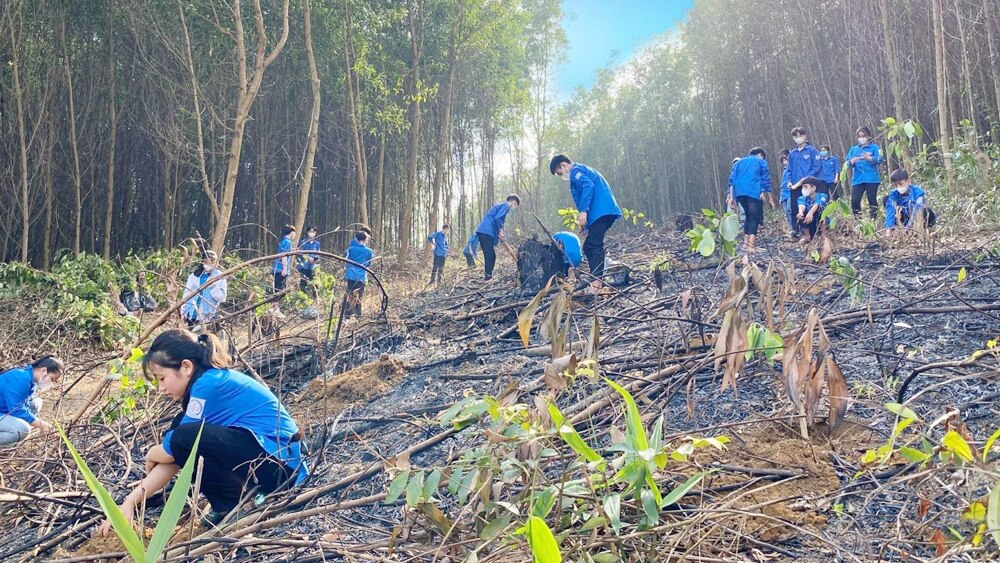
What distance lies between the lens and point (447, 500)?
2.62 meters

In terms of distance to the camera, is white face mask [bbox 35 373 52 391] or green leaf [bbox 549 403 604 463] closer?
green leaf [bbox 549 403 604 463]

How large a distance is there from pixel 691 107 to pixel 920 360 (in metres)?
23.4

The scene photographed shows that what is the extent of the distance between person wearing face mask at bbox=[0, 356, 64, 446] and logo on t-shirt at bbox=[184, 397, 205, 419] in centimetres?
240

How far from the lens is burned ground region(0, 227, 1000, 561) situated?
196cm

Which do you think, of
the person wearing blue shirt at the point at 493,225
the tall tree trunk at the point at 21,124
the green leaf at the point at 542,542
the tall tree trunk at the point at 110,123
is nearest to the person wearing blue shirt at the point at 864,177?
the person wearing blue shirt at the point at 493,225

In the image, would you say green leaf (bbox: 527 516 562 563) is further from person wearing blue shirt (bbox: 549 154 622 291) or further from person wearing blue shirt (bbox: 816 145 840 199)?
person wearing blue shirt (bbox: 816 145 840 199)

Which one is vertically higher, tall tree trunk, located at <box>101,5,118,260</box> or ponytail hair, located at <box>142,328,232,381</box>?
tall tree trunk, located at <box>101,5,118,260</box>

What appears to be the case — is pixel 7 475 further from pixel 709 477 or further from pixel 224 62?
pixel 224 62

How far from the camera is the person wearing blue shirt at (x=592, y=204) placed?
5.81m

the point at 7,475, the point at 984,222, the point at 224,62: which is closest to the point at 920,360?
the point at 984,222

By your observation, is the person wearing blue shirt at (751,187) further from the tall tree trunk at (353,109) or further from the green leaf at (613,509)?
the tall tree trunk at (353,109)

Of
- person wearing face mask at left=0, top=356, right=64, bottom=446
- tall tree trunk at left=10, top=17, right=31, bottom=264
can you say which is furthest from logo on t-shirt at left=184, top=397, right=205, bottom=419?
tall tree trunk at left=10, top=17, right=31, bottom=264

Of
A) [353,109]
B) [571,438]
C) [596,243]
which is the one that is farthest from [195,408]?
[353,109]

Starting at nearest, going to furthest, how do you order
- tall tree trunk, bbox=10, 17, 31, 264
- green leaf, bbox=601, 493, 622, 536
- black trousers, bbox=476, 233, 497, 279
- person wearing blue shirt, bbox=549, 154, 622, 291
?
green leaf, bbox=601, 493, 622, 536 < person wearing blue shirt, bbox=549, 154, 622, 291 < black trousers, bbox=476, 233, 497, 279 < tall tree trunk, bbox=10, 17, 31, 264
